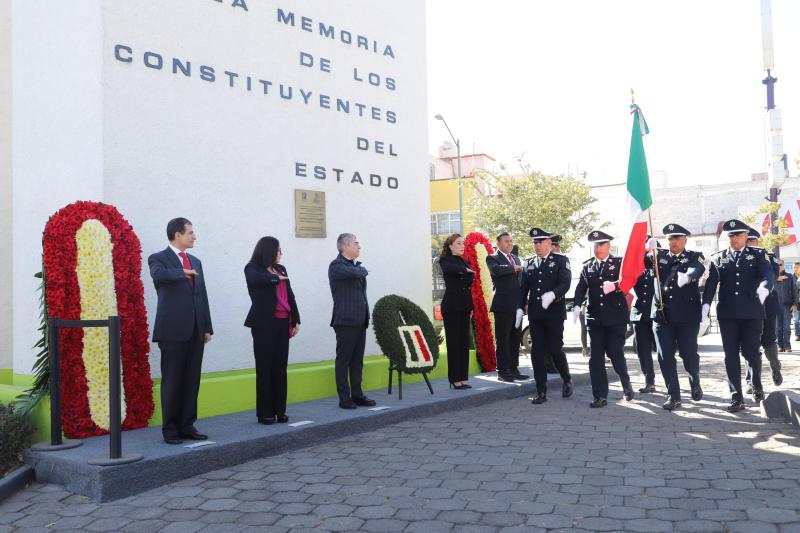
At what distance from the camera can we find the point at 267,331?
658 cm

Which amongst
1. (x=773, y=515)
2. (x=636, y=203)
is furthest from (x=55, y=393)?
(x=636, y=203)

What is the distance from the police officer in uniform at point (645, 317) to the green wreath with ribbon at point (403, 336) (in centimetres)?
242

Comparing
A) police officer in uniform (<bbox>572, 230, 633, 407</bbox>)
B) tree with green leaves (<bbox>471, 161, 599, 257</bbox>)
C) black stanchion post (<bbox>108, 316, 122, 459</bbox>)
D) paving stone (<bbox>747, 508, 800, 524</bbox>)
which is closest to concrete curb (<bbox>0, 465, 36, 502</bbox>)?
black stanchion post (<bbox>108, 316, 122, 459</bbox>)

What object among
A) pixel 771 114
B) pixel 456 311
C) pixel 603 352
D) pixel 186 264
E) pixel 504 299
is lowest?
pixel 603 352

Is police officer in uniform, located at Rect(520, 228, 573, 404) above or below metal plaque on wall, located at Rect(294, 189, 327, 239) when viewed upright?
below

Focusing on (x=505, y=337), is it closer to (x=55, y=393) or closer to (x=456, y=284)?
(x=456, y=284)

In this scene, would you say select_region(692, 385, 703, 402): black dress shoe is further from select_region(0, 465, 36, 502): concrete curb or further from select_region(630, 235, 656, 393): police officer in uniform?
select_region(0, 465, 36, 502): concrete curb

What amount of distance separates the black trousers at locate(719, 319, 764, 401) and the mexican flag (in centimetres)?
105

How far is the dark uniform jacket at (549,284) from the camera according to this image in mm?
8328

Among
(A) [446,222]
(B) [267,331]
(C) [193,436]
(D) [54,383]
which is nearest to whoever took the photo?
(D) [54,383]

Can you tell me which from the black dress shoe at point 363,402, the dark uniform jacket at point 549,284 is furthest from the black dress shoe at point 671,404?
the black dress shoe at point 363,402

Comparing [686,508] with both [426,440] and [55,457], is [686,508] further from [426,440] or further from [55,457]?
[55,457]

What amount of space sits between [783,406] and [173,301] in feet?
18.3

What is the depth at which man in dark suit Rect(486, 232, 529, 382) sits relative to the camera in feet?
30.8
